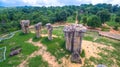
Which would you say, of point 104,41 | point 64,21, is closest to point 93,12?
point 64,21

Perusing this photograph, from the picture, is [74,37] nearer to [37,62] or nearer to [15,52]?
[37,62]

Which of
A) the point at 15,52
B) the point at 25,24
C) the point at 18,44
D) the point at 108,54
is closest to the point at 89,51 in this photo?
the point at 108,54

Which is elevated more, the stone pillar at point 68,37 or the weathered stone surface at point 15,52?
the stone pillar at point 68,37

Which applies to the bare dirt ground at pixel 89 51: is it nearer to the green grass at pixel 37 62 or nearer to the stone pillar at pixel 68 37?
the stone pillar at pixel 68 37

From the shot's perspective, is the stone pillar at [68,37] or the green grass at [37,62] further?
the stone pillar at [68,37]

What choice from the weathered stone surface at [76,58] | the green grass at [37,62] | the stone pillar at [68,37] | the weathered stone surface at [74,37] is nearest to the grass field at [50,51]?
the green grass at [37,62]

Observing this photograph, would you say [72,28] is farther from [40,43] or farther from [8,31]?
[8,31]

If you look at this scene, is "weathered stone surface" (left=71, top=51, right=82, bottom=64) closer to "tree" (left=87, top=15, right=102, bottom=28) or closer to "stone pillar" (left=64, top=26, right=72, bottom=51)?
"stone pillar" (left=64, top=26, right=72, bottom=51)

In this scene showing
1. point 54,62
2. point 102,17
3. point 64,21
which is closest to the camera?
point 54,62
